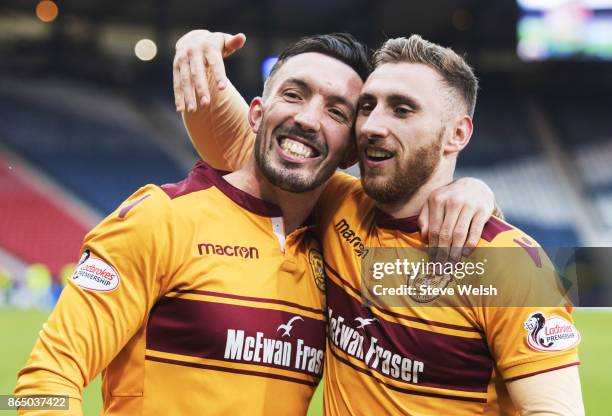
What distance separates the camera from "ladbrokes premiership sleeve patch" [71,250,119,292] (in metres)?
2.06

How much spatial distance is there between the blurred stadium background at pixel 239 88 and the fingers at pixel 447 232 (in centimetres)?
1663

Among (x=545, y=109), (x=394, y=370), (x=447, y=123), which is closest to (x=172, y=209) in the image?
(x=394, y=370)

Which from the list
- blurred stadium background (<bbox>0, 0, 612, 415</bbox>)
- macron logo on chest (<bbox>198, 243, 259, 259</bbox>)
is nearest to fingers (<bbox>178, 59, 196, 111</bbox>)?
macron logo on chest (<bbox>198, 243, 259, 259</bbox>)

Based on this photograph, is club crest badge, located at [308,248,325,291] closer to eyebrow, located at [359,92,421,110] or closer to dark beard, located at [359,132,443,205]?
dark beard, located at [359,132,443,205]

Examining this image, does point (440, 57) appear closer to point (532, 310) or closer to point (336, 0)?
point (532, 310)

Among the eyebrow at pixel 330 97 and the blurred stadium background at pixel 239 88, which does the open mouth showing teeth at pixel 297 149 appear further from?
the blurred stadium background at pixel 239 88

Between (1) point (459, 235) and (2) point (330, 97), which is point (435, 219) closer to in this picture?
(1) point (459, 235)

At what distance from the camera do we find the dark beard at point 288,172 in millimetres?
2471

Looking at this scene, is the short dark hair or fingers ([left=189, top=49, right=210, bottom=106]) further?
the short dark hair

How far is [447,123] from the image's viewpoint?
2.56m

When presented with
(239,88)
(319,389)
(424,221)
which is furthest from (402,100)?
(239,88)

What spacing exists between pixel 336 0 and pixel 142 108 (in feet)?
21.5

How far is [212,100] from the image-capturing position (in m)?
2.96

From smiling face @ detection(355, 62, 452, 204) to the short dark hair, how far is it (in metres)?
0.23
